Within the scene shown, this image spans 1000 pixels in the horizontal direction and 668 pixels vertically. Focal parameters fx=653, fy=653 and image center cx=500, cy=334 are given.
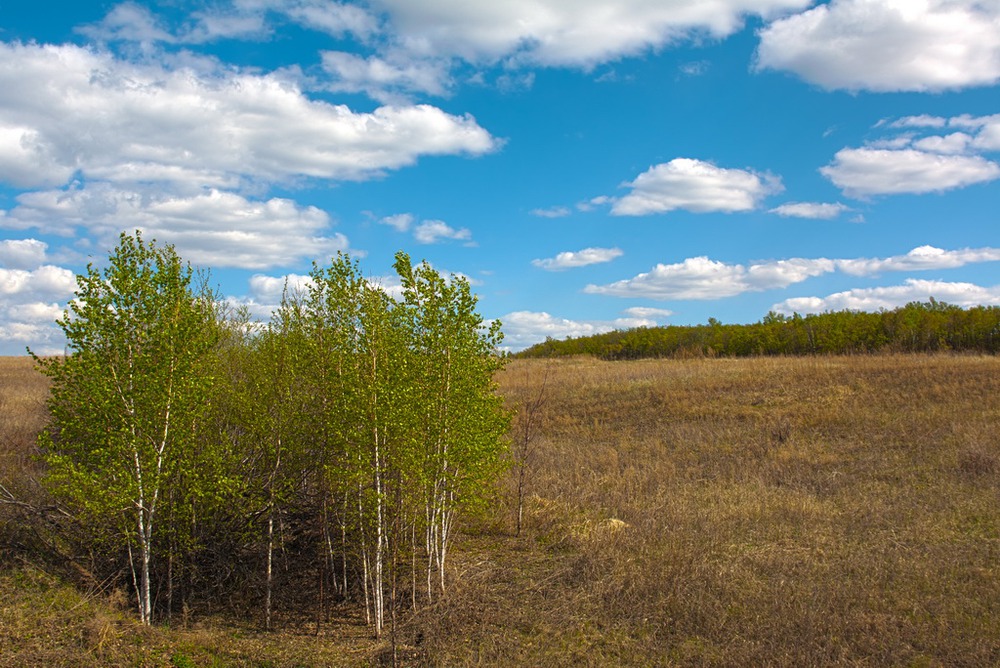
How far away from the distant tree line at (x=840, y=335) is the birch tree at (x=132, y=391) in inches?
897

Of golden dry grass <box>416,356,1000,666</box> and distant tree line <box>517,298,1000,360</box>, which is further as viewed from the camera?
distant tree line <box>517,298,1000,360</box>

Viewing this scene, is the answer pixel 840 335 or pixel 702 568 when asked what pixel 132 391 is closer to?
pixel 702 568

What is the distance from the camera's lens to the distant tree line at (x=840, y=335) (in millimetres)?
40188

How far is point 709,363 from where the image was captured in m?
37.1

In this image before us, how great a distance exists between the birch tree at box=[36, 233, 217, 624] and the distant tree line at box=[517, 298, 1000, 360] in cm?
2279

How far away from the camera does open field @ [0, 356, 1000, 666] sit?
8.16 metres

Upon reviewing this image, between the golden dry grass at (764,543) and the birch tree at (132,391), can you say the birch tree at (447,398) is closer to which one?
the golden dry grass at (764,543)

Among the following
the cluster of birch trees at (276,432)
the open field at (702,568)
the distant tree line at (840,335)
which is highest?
the distant tree line at (840,335)

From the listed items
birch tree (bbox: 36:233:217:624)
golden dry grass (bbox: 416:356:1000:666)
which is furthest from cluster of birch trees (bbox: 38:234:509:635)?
golden dry grass (bbox: 416:356:1000:666)

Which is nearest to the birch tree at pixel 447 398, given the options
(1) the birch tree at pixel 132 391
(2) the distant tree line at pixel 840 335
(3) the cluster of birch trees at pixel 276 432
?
(3) the cluster of birch trees at pixel 276 432

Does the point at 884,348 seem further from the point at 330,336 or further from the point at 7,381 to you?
the point at 7,381

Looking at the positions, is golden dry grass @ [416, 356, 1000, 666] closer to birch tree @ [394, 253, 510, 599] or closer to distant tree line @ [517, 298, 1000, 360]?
birch tree @ [394, 253, 510, 599]

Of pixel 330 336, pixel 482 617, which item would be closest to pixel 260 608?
pixel 482 617

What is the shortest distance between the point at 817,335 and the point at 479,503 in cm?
4390
